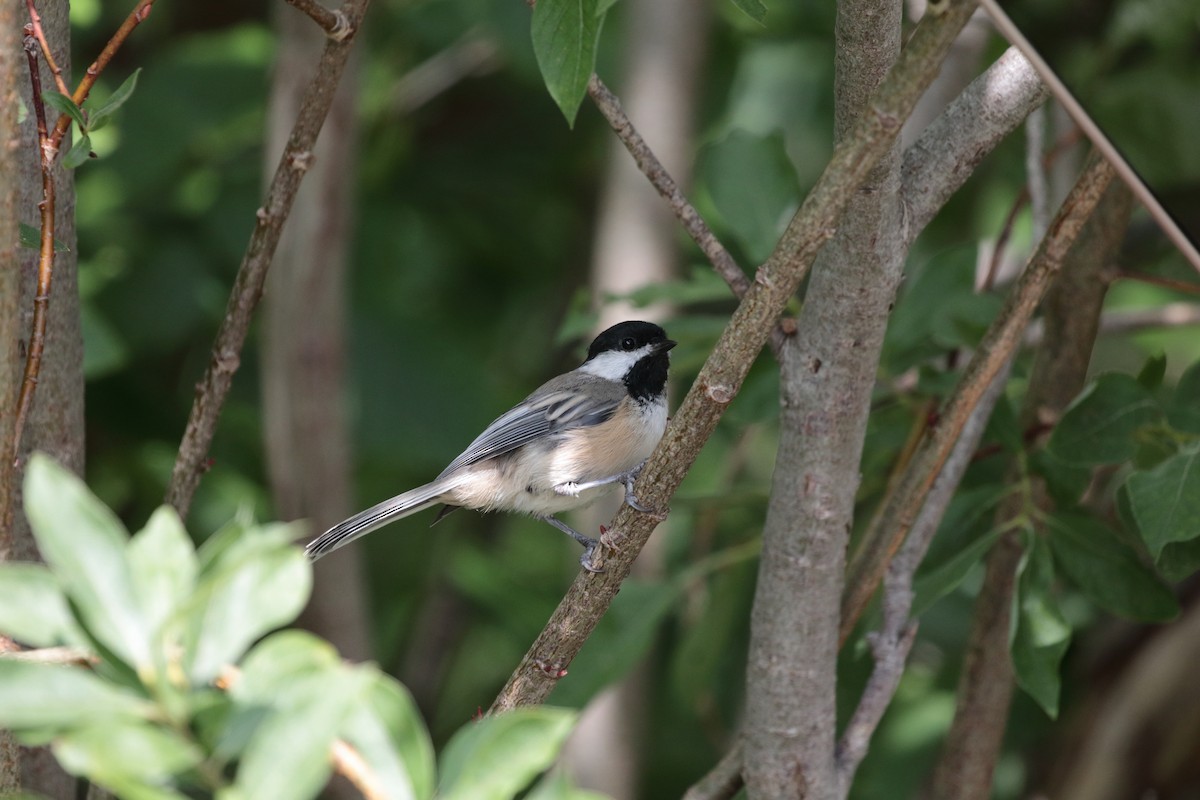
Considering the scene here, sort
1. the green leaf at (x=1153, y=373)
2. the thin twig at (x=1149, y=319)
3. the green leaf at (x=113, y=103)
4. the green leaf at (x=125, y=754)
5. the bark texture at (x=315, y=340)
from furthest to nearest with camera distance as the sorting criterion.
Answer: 1. the bark texture at (x=315, y=340)
2. the thin twig at (x=1149, y=319)
3. the green leaf at (x=1153, y=373)
4. the green leaf at (x=113, y=103)
5. the green leaf at (x=125, y=754)

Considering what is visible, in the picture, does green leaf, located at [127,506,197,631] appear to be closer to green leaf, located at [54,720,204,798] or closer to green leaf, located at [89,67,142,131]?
green leaf, located at [54,720,204,798]

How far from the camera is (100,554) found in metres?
0.88

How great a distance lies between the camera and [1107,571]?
7.07 feet

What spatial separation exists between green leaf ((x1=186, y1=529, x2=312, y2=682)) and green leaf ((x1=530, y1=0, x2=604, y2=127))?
2.53 feet

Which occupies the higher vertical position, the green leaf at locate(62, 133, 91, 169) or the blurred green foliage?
the green leaf at locate(62, 133, 91, 169)

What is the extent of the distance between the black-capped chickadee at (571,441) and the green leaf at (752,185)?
13.3 inches

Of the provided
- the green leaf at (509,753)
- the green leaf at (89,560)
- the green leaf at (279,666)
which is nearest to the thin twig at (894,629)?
the green leaf at (509,753)

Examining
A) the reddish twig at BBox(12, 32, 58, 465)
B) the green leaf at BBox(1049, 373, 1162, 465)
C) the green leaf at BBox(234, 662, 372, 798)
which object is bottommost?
the green leaf at BBox(1049, 373, 1162, 465)

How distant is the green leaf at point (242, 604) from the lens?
89 cm

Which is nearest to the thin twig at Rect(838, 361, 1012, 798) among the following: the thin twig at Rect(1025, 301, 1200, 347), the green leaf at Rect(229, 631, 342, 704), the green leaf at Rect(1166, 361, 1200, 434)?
the green leaf at Rect(1166, 361, 1200, 434)

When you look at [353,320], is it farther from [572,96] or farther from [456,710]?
[572,96]

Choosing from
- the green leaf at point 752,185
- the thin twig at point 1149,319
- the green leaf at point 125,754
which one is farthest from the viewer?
the thin twig at point 1149,319

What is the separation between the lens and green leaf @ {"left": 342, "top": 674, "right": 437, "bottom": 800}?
94 cm

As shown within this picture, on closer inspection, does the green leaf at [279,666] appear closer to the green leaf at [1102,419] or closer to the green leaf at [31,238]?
the green leaf at [31,238]
